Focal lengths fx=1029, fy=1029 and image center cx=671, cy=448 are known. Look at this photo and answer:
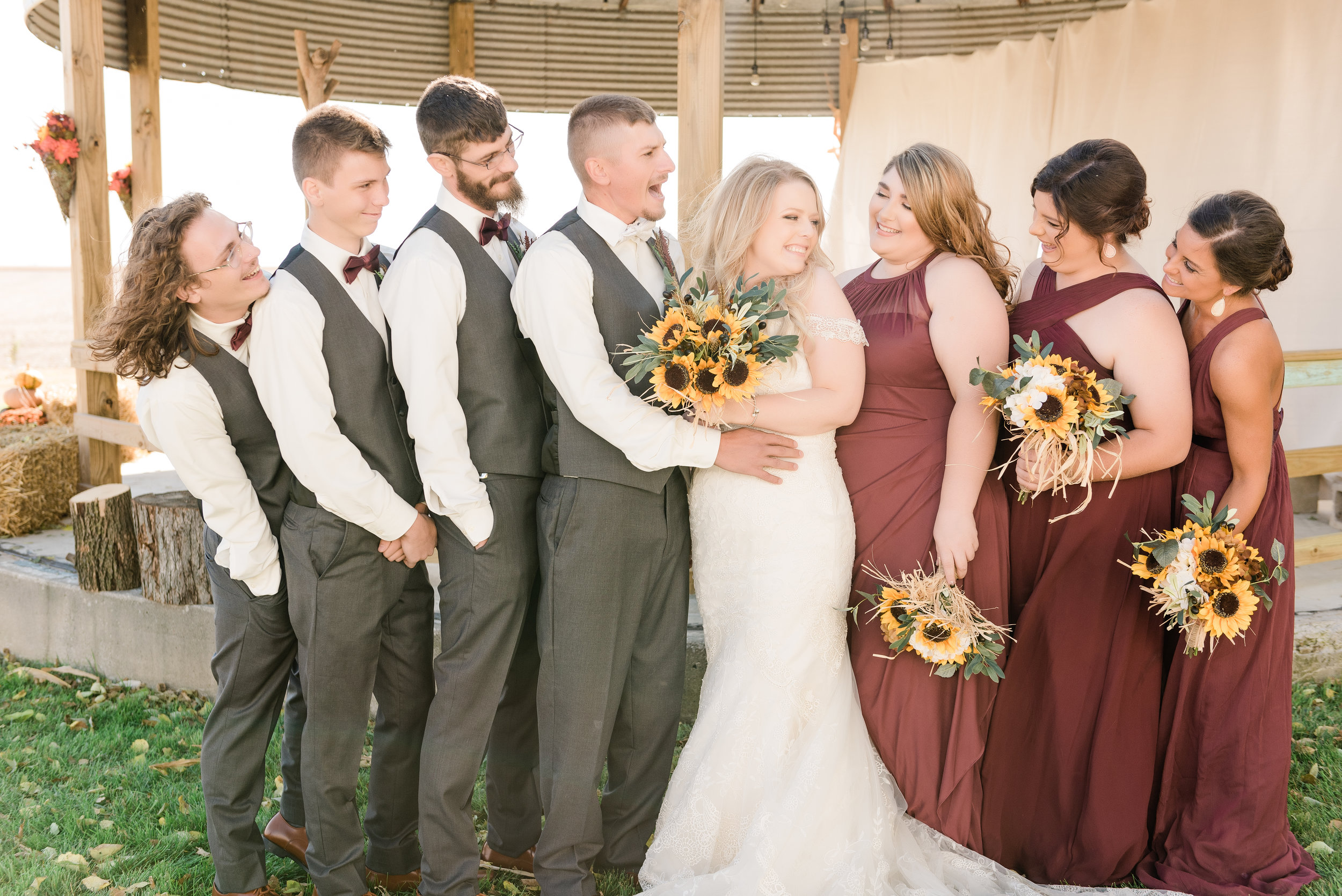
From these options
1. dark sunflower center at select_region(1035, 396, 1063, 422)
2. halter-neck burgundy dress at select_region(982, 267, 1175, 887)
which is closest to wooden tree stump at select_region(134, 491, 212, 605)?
halter-neck burgundy dress at select_region(982, 267, 1175, 887)

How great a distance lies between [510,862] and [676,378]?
1850 mm

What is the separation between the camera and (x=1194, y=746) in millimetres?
3303

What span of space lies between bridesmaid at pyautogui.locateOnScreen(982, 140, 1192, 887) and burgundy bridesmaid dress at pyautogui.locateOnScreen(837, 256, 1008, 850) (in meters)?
0.20

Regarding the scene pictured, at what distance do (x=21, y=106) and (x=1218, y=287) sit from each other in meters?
35.6

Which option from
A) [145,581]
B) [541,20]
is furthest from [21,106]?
[145,581]

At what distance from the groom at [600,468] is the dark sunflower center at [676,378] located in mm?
155

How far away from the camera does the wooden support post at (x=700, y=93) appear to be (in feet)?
14.8

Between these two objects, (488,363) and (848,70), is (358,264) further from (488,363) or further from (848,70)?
(848,70)

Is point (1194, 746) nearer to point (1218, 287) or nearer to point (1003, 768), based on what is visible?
point (1003, 768)

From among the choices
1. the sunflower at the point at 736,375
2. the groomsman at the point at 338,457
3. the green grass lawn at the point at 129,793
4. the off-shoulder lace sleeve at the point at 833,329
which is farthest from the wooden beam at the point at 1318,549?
the groomsman at the point at 338,457

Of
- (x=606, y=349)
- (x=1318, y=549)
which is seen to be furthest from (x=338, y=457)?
(x=1318, y=549)

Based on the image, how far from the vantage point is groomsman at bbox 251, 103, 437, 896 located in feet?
9.55

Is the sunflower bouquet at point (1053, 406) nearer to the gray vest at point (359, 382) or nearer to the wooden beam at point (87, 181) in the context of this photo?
the gray vest at point (359, 382)

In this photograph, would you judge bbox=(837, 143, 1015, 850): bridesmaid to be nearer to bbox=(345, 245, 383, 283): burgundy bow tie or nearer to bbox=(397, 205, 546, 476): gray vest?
bbox=(397, 205, 546, 476): gray vest
